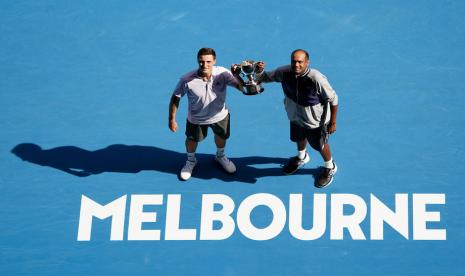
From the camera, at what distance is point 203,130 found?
28.1ft

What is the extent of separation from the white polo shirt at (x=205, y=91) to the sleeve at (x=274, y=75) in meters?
0.30

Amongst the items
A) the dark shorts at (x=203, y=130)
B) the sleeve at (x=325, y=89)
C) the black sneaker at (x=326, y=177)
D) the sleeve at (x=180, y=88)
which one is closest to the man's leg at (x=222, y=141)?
the dark shorts at (x=203, y=130)

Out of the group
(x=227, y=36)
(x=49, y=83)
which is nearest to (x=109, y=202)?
(x=49, y=83)

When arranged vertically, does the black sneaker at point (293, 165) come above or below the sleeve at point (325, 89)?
below

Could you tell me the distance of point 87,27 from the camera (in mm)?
10711

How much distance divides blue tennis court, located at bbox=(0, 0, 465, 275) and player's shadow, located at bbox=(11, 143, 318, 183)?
0.06 feet

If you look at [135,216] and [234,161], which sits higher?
[234,161]

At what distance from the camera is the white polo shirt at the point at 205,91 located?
803cm

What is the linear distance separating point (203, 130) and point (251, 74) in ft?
3.51

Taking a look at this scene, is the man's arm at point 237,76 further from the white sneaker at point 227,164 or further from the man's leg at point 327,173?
the man's leg at point 327,173

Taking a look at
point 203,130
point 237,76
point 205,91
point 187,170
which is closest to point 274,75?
point 237,76

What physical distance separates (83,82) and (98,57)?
1.56 ft

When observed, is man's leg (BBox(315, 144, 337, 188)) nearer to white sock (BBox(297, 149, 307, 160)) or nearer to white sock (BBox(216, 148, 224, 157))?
white sock (BBox(297, 149, 307, 160))

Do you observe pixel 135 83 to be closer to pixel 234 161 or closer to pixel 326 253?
pixel 234 161
